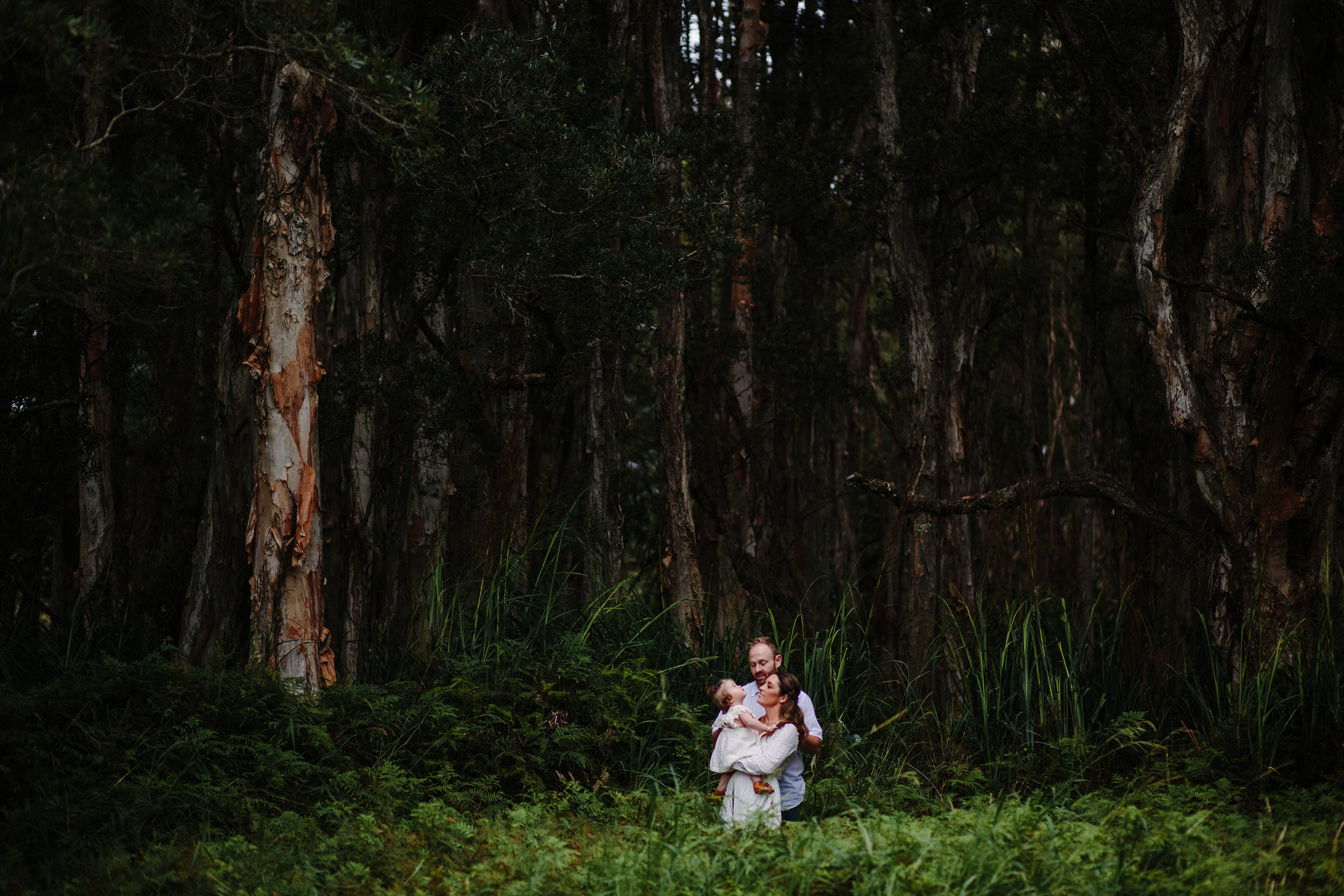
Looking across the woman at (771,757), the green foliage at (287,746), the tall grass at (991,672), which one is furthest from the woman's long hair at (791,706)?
the green foliage at (287,746)

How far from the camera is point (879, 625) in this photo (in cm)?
1648

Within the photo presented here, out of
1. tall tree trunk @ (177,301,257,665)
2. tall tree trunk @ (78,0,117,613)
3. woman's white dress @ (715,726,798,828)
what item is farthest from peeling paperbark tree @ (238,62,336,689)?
woman's white dress @ (715,726,798,828)

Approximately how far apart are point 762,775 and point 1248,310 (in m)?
4.29

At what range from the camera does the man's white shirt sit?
18.8 ft

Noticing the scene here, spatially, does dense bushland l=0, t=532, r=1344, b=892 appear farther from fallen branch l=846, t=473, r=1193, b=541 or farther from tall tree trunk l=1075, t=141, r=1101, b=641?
tall tree trunk l=1075, t=141, r=1101, b=641

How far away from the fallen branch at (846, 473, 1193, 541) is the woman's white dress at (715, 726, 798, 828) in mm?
2615

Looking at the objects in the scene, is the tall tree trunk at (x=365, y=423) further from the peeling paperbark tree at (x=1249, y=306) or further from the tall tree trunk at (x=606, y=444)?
the peeling paperbark tree at (x=1249, y=306)

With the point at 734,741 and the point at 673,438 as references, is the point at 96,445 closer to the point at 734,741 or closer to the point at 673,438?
the point at 673,438

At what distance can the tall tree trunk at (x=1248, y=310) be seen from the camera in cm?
721

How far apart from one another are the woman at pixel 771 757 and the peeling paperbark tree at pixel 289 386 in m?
3.20

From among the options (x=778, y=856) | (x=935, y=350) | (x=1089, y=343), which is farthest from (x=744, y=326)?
(x=778, y=856)

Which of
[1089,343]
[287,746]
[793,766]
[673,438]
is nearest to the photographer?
[793,766]

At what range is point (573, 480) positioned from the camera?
15.2m

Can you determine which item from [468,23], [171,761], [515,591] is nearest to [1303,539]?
[515,591]
